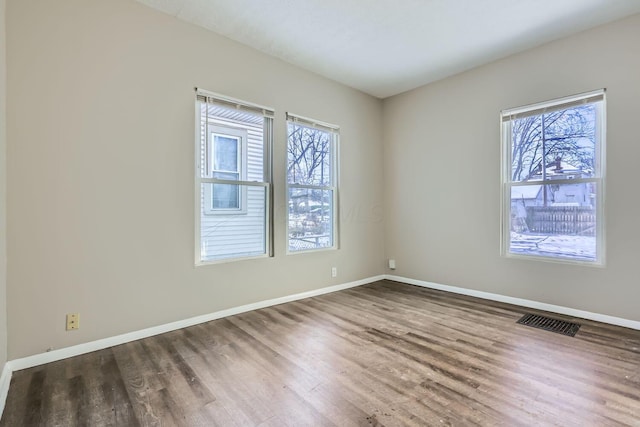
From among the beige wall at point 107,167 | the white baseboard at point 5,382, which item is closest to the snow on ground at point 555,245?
the beige wall at point 107,167

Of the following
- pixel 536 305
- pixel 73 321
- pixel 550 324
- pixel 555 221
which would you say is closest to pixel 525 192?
pixel 555 221

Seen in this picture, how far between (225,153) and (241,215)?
2.25 ft

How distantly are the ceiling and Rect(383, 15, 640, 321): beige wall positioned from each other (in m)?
0.26

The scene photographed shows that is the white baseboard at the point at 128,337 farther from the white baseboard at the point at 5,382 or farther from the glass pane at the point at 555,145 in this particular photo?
the glass pane at the point at 555,145

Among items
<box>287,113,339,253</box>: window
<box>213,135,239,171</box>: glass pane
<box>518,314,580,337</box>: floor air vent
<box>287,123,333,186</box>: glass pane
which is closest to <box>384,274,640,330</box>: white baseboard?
<box>518,314,580,337</box>: floor air vent

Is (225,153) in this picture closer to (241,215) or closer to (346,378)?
(241,215)

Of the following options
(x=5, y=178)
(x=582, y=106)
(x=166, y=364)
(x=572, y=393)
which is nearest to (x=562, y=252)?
(x=582, y=106)

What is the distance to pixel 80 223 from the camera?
2.43 metres

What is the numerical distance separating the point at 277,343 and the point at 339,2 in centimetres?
298

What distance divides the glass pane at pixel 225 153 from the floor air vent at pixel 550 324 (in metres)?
3.34

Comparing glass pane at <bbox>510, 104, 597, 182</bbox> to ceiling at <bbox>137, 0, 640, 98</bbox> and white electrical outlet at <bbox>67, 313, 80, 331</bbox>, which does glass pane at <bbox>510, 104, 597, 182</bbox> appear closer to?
ceiling at <bbox>137, 0, 640, 98</bbox>

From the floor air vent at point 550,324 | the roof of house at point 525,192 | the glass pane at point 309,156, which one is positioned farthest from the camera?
the glass pane at point 309,156

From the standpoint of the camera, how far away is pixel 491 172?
12.5 ft

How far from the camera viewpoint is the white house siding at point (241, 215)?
3.14 metres
